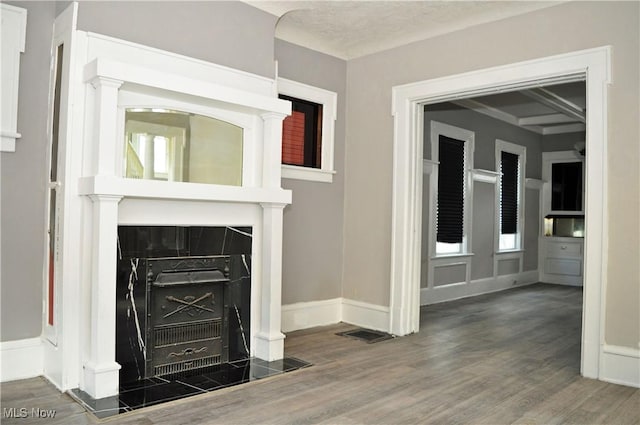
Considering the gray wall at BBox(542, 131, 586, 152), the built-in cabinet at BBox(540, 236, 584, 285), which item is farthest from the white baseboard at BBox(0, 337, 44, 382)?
the gray wall at BBox(542, 131, 586, 152)

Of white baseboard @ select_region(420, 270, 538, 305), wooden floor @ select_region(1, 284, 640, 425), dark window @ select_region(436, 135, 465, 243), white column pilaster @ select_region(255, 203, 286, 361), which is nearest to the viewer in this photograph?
wooden floor @ select_region(1, 284, 640, 425)

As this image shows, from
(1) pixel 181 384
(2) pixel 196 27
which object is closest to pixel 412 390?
(1) pixel 181 384

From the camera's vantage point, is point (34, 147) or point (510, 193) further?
point (510, 193)

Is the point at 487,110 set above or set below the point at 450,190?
above

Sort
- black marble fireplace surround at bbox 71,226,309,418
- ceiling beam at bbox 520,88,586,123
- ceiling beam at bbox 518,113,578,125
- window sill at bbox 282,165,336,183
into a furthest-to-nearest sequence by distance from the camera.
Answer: ceiling beam at bbox 518,113,578,125
ceiling beam at bbox 520,88,586,123
window sill at bbox 282,165,336,183
black marble fireplace surround at bbox 71,226,309,418

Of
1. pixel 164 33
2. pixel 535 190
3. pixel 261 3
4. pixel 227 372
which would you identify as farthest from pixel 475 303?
pixel 164 33

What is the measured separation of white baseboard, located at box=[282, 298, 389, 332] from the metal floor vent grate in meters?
0.11

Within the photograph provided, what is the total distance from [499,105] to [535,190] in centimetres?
257

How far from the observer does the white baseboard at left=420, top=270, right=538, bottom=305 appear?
22.2 ft

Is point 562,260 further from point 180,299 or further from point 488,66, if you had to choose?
point 180,299

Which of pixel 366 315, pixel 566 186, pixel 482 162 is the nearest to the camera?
pixel 366 315

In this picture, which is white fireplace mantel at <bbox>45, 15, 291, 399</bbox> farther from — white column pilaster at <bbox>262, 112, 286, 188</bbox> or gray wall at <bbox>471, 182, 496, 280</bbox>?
gray wall at <bbox>471, 182, 496, 280</bbox>

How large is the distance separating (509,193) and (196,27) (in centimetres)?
647

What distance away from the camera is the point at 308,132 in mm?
5211
